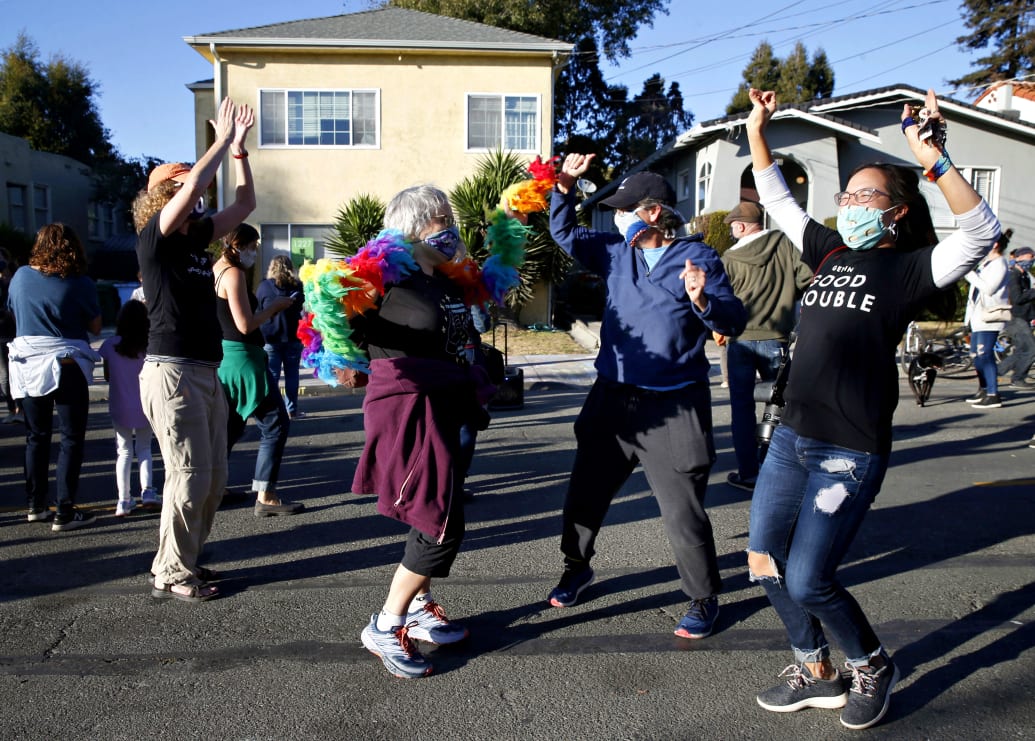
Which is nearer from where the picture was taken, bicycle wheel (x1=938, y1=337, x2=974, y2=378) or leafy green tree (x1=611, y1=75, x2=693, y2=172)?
bicycle wheel (x1=938, y1=337, x2=974, y2=378)

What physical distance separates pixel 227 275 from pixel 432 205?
1896 mm

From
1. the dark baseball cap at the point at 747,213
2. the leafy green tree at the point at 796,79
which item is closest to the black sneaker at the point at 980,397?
the dark baseball cap at the point at 747,213

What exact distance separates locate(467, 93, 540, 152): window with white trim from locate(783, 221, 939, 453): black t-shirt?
18066mm

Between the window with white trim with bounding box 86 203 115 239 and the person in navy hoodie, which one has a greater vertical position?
the window with white trim with bounding box 86 203 115 239

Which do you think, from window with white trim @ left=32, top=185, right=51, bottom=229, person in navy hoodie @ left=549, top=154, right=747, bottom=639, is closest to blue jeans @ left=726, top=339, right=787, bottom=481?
person in navy hoodie @ left=549, top=154, right=747, bottom=639

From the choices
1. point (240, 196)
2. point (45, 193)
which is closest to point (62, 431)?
point (240, 196)

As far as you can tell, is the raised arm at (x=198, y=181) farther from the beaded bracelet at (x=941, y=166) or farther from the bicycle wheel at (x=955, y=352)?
the bicycle wheel at (x=955, y=352)

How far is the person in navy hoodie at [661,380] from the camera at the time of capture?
12.5ft

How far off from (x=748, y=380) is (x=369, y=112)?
16187 millimetres

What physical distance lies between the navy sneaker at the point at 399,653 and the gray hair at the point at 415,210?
1641 mm

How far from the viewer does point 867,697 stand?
3094mm

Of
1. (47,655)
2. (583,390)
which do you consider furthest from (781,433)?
(583,390)

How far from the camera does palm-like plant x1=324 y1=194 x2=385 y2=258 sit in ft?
Result: 60.0

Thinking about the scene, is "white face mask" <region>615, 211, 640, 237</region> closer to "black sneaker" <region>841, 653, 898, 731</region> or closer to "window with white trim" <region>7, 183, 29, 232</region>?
"black sneaker" <region>841, 653, 898, 731</region>
